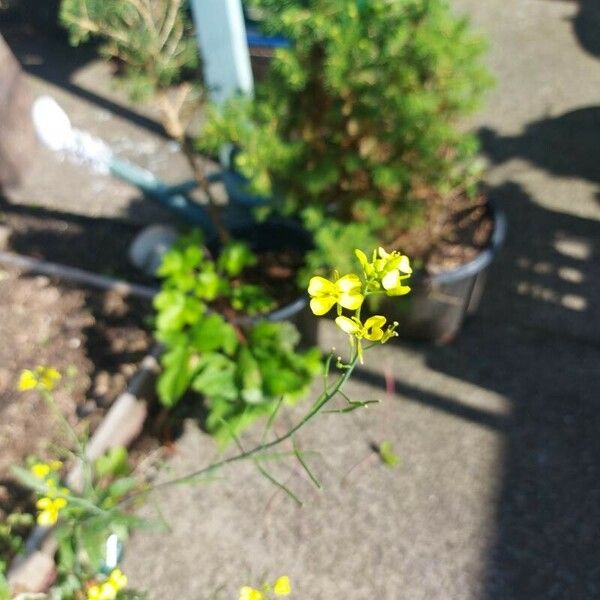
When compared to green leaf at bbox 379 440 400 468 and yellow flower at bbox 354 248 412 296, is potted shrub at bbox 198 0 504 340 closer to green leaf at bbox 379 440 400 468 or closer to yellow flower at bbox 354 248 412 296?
green leaf at bbox 379 440 400 468

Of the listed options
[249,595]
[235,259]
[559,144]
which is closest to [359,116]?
[235,259]

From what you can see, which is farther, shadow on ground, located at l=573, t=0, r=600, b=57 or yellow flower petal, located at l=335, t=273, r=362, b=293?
shadow on ground, located at l=573, t=0, r=600, b=57

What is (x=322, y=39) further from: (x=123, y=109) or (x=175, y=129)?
(x=123, y=109)

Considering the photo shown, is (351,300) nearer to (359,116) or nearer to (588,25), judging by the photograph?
(359,116)

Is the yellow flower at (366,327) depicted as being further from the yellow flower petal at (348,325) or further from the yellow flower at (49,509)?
the yellow flower at (49,509)

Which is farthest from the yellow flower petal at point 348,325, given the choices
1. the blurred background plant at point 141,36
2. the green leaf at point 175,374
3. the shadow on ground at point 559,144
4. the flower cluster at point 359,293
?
the shadow on ground at point 559,144

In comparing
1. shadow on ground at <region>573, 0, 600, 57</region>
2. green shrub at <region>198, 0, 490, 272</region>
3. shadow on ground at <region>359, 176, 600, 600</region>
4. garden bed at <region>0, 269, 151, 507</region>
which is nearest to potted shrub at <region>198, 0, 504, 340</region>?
Answer: green shrub at <region>198, 0, 490, 272</region>
